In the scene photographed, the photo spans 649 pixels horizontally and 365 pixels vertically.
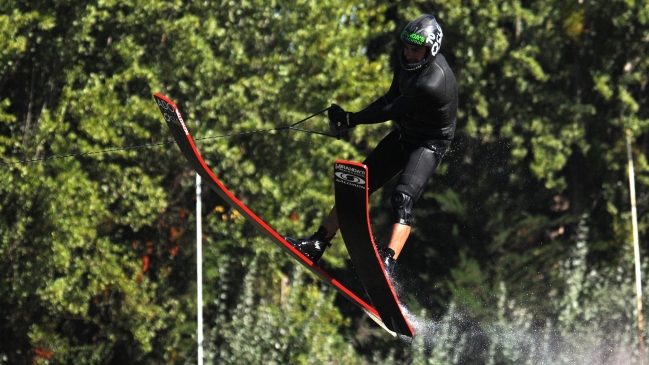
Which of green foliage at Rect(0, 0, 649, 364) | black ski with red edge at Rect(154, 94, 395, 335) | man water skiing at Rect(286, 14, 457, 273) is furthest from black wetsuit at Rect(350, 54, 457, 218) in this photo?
green foliage at Rect(0, 0, 649, 364)

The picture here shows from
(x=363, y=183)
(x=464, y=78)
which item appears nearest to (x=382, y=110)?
(x=363, y=183)

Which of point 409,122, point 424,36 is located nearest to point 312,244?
Result: point 409,122

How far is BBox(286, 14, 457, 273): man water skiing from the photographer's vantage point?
620cm

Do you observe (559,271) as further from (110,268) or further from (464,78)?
(110,268)

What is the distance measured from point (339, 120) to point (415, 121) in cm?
49

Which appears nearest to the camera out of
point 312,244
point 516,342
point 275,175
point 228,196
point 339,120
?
point 339,120

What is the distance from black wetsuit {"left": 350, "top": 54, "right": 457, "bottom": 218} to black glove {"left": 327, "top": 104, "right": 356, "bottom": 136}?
0.04 m

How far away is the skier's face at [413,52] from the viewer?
6.15 meters

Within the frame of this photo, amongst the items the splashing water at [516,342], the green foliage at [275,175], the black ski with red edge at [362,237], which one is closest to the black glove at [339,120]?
the black ski with red edge at [362,237]

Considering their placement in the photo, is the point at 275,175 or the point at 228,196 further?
the point at 275,175

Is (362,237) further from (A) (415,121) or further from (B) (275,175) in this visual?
(B) (275,175)

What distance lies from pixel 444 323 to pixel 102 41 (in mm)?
5121

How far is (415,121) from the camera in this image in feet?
21.4

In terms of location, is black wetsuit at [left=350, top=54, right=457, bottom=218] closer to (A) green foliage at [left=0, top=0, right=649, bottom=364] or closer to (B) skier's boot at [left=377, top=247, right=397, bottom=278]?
(B) skier's boot at [left=377, top=247, right=397, bottom=278]
